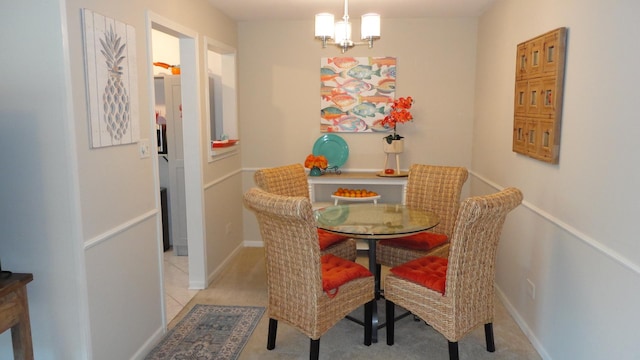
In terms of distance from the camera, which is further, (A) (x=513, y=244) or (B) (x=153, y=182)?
(A) (x=513, y=244)

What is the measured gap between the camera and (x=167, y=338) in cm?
301

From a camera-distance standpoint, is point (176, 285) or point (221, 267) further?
point (221, 267)

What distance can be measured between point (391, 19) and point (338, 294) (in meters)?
3.07

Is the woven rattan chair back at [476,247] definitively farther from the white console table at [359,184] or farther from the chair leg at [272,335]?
the white console table at [359,184]

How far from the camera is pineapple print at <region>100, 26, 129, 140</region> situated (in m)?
2.32

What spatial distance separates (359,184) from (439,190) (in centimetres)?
126

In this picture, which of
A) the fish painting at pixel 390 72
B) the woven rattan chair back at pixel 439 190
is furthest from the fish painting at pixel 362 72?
the woven rattan chair back at pixel 439 190

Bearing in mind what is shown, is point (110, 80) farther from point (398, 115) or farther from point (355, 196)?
point (398, 115)

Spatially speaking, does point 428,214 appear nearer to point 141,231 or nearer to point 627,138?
point 627,138

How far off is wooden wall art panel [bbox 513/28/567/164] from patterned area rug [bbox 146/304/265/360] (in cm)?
218

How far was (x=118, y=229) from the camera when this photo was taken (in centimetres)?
246

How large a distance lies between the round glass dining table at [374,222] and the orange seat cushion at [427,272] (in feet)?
0.72

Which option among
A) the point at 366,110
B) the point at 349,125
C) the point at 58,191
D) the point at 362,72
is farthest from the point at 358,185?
the point at 58,191

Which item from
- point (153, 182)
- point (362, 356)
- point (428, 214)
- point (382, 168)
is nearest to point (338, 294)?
point (362, 356)
